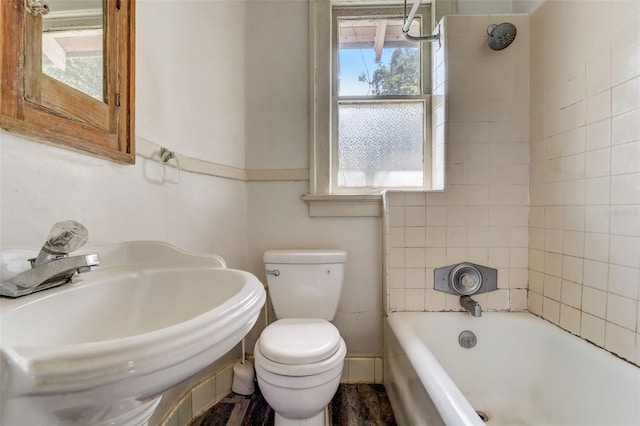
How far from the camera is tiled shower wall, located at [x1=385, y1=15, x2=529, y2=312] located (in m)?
1.39

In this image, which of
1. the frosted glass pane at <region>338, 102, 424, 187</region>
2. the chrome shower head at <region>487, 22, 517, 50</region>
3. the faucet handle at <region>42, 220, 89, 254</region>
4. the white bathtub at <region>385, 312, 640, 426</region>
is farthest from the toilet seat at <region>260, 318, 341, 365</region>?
the chrome shower head at <region>487, 22, 517, 50</region>

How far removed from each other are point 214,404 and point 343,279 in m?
0.87

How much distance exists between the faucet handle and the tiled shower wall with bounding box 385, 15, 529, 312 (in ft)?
3.93

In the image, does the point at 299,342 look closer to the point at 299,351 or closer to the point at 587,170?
the point at 299,351

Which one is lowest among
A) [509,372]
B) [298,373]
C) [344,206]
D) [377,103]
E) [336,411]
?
[336,411]

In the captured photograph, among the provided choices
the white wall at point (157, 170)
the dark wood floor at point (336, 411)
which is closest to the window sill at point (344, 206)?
the white wall at point (157, 170)

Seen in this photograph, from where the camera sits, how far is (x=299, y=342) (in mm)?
1074

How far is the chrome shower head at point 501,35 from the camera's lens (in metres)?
1.34

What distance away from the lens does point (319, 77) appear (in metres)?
1.61

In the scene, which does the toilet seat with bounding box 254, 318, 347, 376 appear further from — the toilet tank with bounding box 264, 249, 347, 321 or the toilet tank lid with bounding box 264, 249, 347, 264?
the toilet tank lid with bounding box 264, 249, 347, 264

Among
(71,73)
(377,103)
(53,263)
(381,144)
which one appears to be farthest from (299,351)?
(377,103)

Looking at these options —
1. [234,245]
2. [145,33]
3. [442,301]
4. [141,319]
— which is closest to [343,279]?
[442,301]

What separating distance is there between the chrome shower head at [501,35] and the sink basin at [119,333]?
5.18 feet

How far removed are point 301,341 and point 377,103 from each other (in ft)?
4.43
